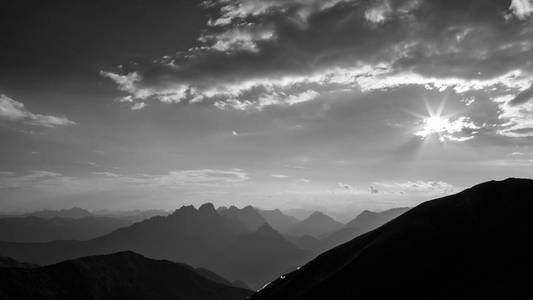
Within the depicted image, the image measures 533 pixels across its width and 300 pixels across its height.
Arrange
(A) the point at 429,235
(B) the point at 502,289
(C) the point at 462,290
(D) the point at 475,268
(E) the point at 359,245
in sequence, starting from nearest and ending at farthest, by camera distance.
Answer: (B) the point at 502,289, (C) the point at 462,290, (D) the point at 475,268, (A) the point at 429,235, (E) the point at 359,245

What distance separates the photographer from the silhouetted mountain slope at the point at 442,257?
4023 inches

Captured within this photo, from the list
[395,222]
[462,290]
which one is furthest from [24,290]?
[462,290]

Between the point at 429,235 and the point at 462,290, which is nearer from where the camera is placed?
the point at 462,290

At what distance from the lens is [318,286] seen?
11781cm

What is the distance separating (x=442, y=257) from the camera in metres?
115

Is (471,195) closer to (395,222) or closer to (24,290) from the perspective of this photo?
(395,222)

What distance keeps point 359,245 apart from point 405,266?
77.7ft

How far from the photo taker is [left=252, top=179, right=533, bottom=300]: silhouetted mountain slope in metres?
102

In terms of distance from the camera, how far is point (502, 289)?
93875 mm

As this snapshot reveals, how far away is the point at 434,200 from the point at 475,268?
1540 inches

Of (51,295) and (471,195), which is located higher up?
(471,195)

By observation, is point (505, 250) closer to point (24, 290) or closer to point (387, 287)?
point (387, 287)

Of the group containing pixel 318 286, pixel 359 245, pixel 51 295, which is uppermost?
pixel 359 245

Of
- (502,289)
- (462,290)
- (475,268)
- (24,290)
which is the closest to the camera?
(502,289)
